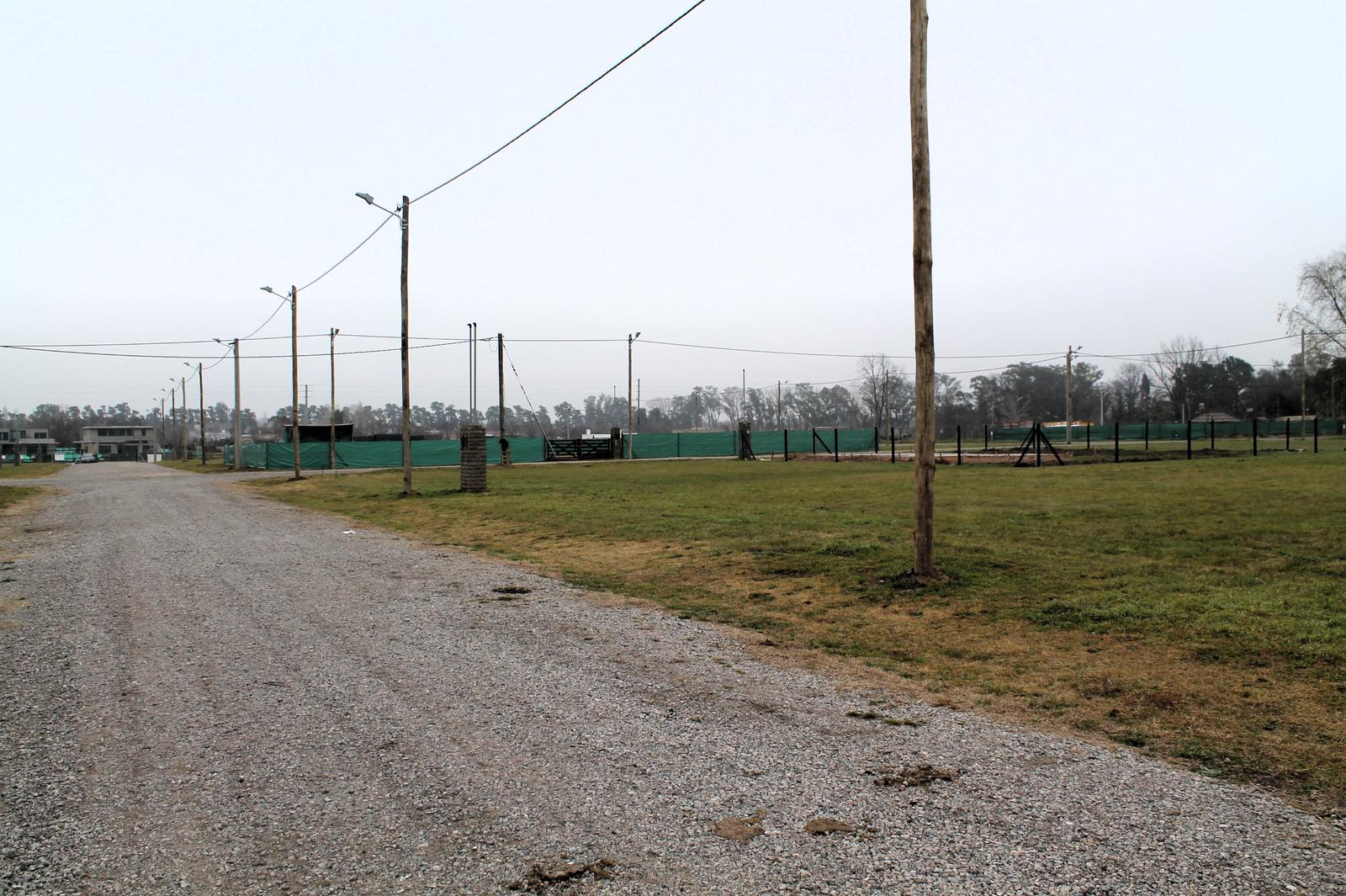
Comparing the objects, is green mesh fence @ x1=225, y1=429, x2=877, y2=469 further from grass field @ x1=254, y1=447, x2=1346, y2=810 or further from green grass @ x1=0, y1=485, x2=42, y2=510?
grass field @ x1=254, y1=447, x2=1346, y2=810

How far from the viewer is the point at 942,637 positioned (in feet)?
21.8

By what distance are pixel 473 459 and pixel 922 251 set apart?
1740cm

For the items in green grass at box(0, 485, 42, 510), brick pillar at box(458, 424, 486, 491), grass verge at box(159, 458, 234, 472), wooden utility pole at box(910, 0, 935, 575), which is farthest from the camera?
grass verge at box(159, 458, 234, 472)

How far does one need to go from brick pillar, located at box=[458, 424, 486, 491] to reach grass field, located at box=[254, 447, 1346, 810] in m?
4.44

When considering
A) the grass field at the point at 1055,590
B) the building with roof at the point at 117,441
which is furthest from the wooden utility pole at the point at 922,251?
the building with roof at the point at 117,441

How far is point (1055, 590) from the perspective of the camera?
791 centimetres

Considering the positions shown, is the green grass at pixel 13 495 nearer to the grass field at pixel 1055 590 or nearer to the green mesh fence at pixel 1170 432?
the grass field at pixel 1055 590

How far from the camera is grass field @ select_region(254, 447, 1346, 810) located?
15.4ft

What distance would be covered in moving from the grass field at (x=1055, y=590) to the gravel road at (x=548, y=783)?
659mm

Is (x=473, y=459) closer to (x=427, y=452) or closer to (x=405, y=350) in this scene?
(x=405, y=350)

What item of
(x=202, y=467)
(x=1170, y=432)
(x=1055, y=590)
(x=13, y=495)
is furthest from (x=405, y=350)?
(x=1170, y=432)

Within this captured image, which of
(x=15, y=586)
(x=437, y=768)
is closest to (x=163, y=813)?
(x=437, y=768)

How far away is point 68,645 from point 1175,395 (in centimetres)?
11413

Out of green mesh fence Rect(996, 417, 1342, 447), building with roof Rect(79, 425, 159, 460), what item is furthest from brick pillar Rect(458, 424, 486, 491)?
building with roof Rect(79, 425, 159, 460)
